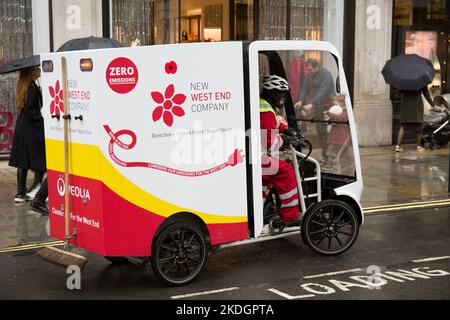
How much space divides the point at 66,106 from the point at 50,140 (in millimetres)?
552

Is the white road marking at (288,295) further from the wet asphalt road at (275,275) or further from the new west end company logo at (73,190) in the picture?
the new west end company logo at (73,190)

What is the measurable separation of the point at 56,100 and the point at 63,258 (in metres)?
1.39

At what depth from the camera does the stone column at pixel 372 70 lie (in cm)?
1570

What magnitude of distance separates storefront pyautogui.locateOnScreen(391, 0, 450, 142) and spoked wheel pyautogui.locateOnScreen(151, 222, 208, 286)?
10.8 metres

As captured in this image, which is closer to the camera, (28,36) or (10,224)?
(10,224)

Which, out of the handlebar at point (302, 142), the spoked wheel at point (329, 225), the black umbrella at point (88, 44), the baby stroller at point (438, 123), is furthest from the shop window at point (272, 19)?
the spoked wheel at point (329, 225)

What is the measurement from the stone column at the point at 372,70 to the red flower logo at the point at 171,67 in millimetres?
10184

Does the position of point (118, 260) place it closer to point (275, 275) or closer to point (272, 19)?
point (275, 275)

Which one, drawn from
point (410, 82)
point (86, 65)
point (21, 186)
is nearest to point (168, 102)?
point (86, 65)

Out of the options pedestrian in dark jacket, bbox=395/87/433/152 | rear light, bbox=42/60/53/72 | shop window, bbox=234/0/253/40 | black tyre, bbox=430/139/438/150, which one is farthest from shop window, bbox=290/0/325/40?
rear light, bbox=42/60/53/72

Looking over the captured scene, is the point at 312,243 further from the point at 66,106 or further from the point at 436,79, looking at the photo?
the point at 436,79
